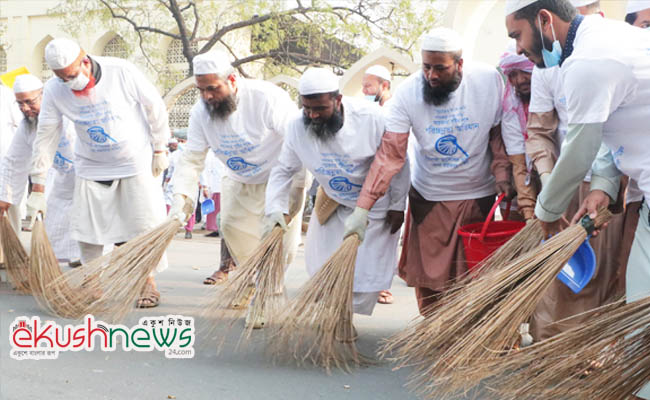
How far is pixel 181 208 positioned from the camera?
418 centimetres

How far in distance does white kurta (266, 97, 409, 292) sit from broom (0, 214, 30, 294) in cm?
246

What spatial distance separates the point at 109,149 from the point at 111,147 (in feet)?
0.09

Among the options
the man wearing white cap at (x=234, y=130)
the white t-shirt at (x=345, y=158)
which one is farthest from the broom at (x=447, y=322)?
the man wearing white cap at (x=234, y=130)

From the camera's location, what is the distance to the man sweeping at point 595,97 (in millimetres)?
2133

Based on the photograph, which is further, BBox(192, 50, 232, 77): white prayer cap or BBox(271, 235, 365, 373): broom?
BBox(192, 50, 232, 77): white prayer cap

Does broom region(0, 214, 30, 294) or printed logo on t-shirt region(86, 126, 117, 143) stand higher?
printed logo on t-shirt region(86, 126, 117, 143)

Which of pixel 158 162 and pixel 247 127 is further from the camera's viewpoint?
Answer: pixel 158 162

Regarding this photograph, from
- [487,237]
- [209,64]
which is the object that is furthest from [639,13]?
[209,64]

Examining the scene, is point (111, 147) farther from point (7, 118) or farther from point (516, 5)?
point (516, 5)

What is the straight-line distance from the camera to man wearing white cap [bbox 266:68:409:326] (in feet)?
12.2

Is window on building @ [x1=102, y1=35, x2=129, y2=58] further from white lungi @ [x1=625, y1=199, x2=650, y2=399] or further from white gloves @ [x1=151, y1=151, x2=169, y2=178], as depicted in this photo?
white lungi @ [x1=625, y1=199, x2=650, y2=399]

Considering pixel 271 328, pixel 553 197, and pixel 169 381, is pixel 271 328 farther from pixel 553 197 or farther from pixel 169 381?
pixel 553 197

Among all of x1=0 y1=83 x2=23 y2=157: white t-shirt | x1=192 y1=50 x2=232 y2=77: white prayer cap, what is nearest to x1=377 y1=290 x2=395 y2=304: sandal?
x1=192 y1=50 x2=232 y2=77: white prayer cap

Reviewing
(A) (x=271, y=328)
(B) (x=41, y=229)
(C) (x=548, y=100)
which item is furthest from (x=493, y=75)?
(B) (x=41, y=229)
